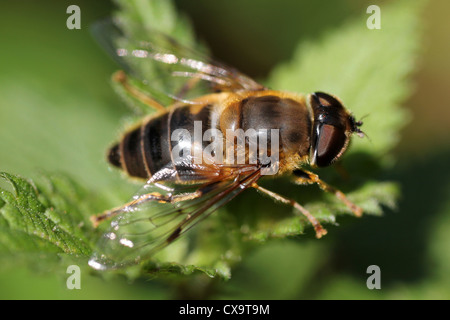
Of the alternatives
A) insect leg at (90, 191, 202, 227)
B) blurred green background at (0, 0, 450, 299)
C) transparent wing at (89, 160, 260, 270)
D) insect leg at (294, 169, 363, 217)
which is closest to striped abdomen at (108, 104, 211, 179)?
transparent wing at (89, 160, 260, 270)

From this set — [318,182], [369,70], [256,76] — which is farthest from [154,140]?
[256,76]

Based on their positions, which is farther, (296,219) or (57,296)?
(57,296)

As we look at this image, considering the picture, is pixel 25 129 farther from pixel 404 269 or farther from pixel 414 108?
pixel 414 108

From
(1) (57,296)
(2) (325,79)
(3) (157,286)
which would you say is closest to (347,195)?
(2) (325,79)

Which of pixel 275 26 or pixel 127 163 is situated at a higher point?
pixel 275 26

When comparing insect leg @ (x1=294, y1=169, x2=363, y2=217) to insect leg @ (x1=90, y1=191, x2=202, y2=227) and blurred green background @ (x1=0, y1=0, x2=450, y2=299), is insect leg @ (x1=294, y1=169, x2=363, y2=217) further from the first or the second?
insect leg @ (x1=90, y1=191, x2=202, y2=227)

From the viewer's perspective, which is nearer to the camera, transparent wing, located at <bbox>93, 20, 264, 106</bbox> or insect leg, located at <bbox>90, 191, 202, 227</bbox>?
insect leg, located at <bbox>90, 191, 202, 227</bbox>
